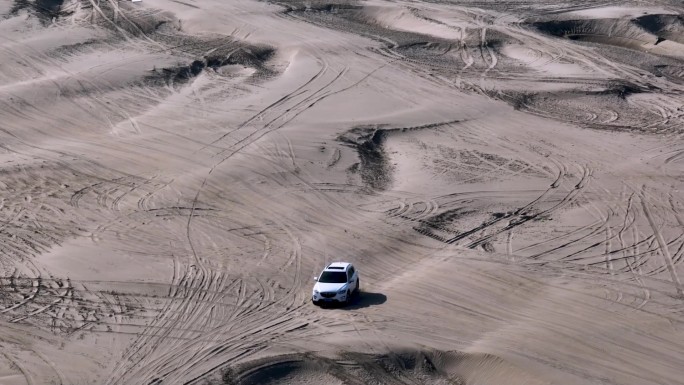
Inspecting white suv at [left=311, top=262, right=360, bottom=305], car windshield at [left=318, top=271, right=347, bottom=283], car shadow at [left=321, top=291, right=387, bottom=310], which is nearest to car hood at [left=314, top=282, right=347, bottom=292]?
white suv at [left=311, top=262, right=360, bottom=305]

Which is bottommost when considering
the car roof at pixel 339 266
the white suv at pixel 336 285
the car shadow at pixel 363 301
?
the car shadow at pixel 363 301

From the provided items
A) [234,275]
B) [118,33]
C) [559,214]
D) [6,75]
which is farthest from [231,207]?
[118,33]

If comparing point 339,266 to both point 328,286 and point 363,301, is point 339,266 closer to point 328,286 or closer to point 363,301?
point 328,286

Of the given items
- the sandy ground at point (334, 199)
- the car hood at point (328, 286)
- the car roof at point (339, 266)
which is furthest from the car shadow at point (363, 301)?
the car roof at point (339, 266)

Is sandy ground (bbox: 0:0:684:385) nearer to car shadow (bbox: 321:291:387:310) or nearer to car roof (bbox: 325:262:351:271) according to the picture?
car shadow (bbox: 321:291:387:310)

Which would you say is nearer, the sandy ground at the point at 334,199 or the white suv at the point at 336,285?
the sandy ground at the point at 334,199

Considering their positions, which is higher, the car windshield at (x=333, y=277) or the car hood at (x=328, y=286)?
the car windshield at (x=333, y=277)

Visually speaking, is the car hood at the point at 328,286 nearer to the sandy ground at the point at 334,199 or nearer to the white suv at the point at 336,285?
the white suv at the point at 336,285
